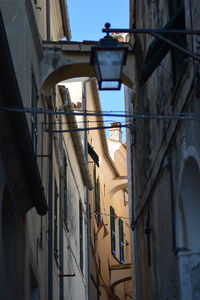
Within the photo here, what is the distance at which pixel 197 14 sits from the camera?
420 inches

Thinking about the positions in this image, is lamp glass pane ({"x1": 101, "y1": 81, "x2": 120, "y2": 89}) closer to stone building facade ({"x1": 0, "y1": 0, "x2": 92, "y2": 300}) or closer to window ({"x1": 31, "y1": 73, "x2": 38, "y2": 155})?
stone building facade ({"x1": 0, "y1": 0, "x2": 92, "y2": 300})

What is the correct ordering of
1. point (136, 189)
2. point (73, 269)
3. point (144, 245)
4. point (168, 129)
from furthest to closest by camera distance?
1. point (73, 269)
2. point (136, 189)
3. point (144, 245)
4. point (168, 129)

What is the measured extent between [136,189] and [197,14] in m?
8.58

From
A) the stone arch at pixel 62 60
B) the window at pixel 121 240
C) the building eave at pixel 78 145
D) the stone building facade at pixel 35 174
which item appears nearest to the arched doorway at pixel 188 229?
the stone building facade at pixel 35 174

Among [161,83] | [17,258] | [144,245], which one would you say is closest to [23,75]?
[161,83]

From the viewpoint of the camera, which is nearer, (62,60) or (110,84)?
(110,84)

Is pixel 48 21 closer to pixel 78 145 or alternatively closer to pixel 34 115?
pixel 34 115

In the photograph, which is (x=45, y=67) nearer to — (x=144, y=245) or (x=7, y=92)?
(x=144, y=245)

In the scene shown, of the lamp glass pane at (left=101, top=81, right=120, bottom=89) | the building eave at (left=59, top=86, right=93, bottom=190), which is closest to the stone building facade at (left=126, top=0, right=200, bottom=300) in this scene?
the lamp glass pane at (left=101, top=81, right=120, bottom=89)

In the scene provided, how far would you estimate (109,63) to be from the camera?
8742mm

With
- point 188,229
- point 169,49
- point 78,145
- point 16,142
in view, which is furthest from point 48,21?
point 16,142

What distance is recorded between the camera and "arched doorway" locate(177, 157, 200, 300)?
1180 centimetres

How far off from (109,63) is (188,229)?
4.04 metres

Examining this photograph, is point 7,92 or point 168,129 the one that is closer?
point 7,92
